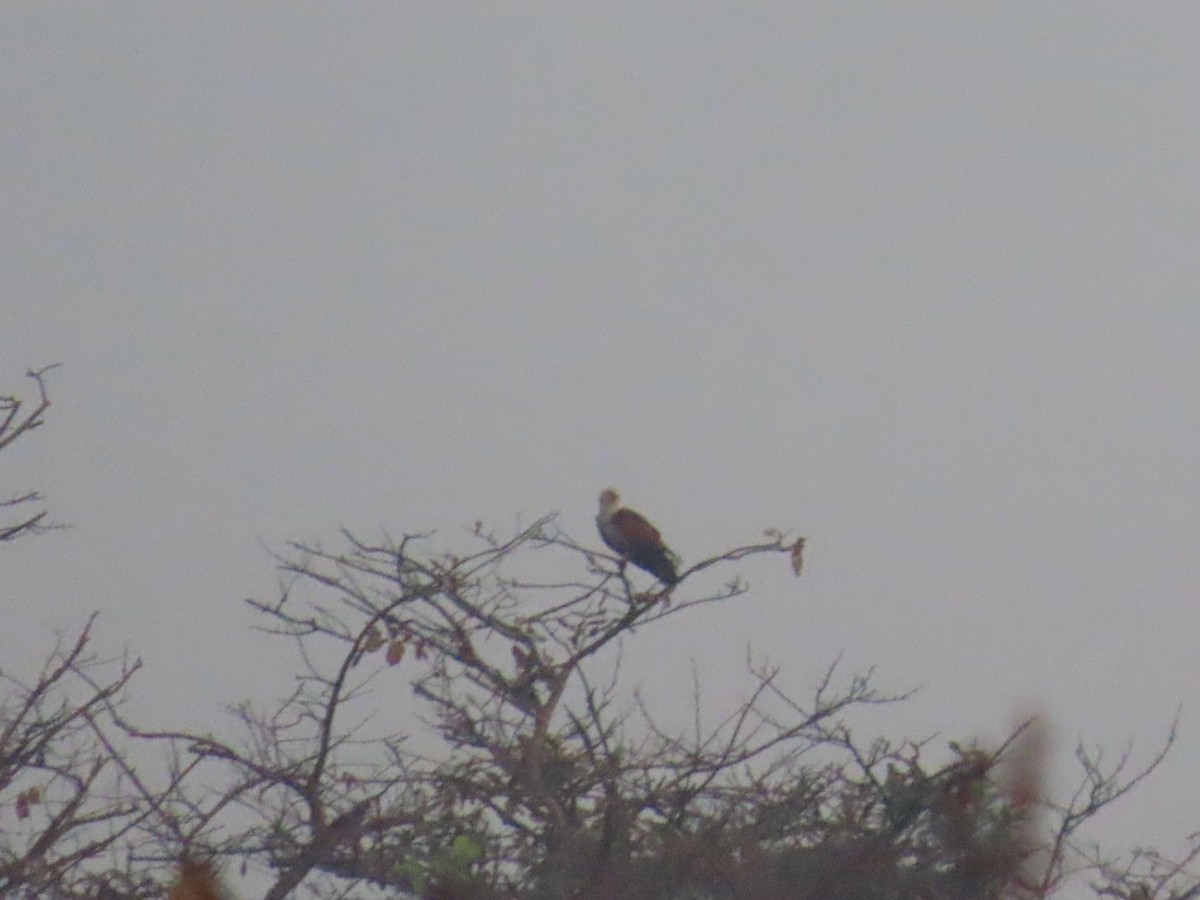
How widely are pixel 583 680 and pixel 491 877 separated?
1.35 meters

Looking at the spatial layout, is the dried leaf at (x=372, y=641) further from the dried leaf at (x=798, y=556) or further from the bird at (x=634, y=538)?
the bird at (x=634, y=538)

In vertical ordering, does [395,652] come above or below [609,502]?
below

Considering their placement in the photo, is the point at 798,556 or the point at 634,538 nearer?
the point at 798,556

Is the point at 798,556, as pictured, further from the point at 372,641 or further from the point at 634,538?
the point at 634,538

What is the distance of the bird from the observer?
9938mm

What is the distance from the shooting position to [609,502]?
37.4 feet

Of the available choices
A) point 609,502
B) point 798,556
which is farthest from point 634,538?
point 798,556

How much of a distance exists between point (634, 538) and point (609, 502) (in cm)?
102

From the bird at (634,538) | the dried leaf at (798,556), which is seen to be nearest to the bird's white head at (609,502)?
the bird at (634,538)

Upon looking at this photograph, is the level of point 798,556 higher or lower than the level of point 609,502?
lower

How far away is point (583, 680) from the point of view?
651cm

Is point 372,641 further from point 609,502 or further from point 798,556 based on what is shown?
point 609,502

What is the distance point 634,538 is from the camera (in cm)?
1042

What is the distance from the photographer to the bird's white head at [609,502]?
37.0ft
